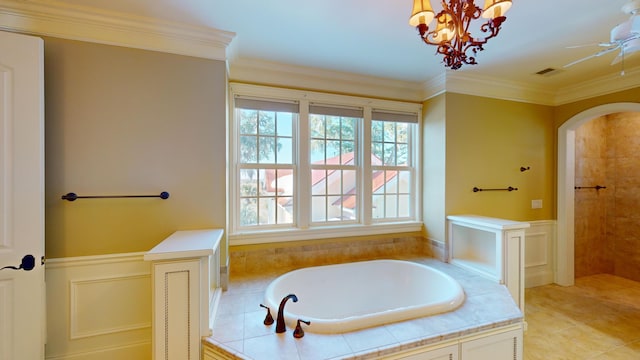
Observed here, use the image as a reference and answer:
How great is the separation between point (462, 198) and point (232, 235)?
7.77ft

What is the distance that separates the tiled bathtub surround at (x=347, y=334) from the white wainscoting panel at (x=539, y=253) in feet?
5.09

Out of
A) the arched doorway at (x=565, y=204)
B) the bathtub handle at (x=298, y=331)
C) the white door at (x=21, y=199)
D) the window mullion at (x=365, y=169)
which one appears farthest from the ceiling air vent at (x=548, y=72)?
the white door at (x=21, y=199)

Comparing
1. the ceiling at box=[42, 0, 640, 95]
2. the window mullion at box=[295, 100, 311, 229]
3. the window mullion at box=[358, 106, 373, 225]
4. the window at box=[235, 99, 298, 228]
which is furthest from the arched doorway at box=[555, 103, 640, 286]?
the window at box=[235, 99, 298, 228]

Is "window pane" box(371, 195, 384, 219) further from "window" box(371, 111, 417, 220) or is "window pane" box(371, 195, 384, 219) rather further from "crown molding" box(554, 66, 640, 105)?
"crown molding" box(554, 66, 640, 105)

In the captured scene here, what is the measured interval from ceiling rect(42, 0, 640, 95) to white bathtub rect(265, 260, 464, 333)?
190 cm

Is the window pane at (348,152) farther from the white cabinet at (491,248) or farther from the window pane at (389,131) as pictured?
the white cabinet at (491,248)

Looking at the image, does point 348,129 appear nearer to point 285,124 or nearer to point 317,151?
point 317,151

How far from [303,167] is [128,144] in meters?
1.41

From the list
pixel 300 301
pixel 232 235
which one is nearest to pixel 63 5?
pixel 232 235

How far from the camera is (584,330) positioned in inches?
85.0

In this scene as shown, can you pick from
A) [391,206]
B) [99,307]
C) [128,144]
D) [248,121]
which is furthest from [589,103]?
[99,307]


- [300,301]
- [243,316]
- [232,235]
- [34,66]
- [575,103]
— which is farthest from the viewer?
[575,103]

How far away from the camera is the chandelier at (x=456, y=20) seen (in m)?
1.11

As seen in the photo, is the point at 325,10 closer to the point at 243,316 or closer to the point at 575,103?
the point at 243,316
